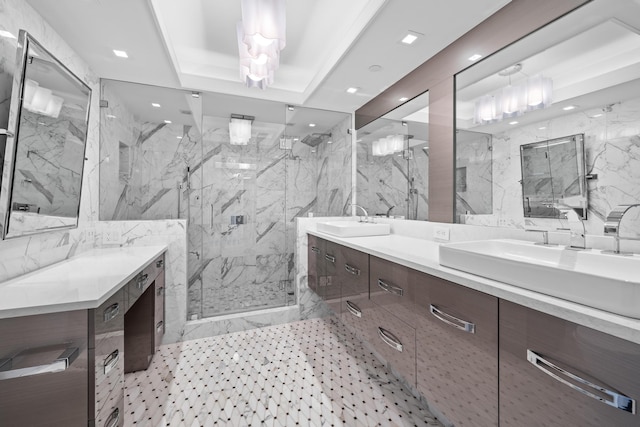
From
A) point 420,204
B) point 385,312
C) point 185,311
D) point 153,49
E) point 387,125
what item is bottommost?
point 185,311

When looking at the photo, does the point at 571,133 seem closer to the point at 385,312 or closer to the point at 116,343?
the point at 385,312

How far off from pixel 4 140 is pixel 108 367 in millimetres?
1177

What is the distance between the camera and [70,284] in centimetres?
122

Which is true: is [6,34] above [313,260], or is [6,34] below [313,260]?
above

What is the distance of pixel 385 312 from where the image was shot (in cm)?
161

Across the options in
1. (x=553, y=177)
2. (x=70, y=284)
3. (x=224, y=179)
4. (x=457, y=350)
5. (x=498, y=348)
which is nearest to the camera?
(x=498, y=348)

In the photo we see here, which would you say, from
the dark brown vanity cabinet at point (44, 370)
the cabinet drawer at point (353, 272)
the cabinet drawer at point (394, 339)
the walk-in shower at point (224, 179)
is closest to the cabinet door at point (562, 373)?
the cabinet drawer at point (394, 339)

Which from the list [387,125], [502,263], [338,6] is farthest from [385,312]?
[338,6]

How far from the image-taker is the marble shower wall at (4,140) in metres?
1.31

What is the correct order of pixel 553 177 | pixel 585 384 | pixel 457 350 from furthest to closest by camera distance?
1. pixel 553 177
2. pixel 457 350
3. pixel 585 384

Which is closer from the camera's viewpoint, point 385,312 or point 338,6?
point 385,312

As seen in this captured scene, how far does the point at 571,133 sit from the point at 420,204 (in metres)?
1.10

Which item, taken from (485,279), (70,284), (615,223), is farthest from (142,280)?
(615,223)

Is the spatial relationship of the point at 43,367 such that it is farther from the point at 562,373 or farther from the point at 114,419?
the point at 562,373
